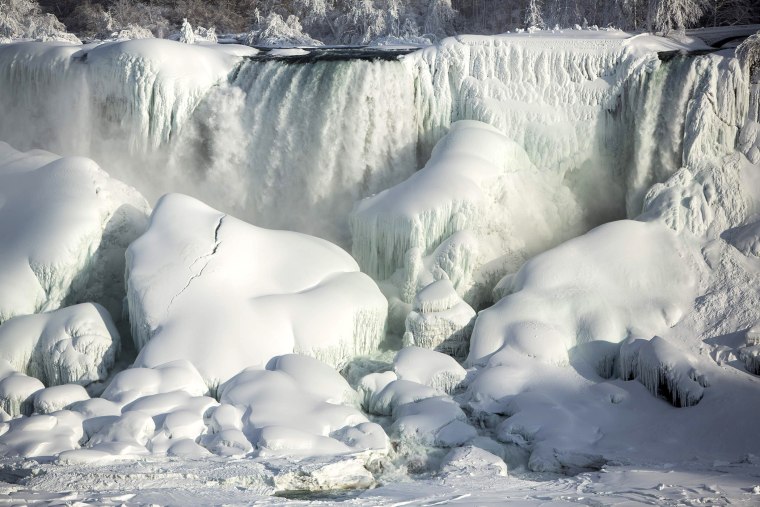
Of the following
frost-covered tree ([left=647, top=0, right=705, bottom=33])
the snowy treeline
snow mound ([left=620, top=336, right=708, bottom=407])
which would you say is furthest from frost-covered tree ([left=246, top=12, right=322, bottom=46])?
snow mound ([left=620, top=336, right=708, bottom=407])

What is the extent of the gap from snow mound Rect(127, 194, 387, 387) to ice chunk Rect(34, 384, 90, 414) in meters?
0.58

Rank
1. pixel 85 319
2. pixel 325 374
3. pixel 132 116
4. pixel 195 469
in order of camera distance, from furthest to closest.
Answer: pixel 132 116 < pixel 85 319 < pixel 325 374 < pixel 195 469

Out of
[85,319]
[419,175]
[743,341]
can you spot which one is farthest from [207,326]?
[743,341]

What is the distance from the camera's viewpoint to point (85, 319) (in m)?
8.72

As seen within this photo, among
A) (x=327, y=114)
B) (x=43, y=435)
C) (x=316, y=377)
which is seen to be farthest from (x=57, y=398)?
(x=327, y=114)

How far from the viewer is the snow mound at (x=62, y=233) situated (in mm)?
9125

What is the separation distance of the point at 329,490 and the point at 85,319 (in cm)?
324

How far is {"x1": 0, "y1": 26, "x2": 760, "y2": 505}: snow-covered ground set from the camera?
705 cm

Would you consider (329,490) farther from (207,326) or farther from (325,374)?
(207,326)

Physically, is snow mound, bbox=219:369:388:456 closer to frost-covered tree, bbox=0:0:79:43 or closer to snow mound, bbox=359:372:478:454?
snow mound, bbox=359:372:478:454

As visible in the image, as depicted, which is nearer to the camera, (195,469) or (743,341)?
(195,469)

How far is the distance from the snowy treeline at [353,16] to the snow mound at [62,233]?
7640 millimetres

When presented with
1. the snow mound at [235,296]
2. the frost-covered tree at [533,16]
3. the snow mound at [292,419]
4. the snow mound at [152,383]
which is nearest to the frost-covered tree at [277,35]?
the frost-covered tree at [533,16]

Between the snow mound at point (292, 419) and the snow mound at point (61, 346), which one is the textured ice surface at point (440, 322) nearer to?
the snow mound at point (292, 419)
